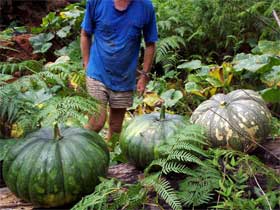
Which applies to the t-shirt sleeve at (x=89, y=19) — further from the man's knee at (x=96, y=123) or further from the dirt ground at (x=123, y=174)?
the dirt ground at (x=123, y=174)

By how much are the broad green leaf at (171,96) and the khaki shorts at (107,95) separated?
1.20 m

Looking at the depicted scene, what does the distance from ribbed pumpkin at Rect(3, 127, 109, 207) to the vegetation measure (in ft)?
0.32

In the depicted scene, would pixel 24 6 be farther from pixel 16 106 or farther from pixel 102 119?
pixel 16 106

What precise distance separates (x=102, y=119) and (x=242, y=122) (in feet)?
4.41

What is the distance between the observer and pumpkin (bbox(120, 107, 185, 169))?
8.76 ft

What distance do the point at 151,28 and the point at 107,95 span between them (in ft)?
2.26

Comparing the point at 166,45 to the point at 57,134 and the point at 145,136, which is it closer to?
the point at 145,136

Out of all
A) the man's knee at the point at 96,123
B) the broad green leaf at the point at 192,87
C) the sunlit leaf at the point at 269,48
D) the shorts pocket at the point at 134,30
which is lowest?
the man's knee at the point at 96,123

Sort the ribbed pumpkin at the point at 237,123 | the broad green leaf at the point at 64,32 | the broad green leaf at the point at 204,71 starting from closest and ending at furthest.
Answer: the ribbed pumpkin at the point at 237,123, the broad green leaf at the point at 204,71, the broad green leaf at the point at 64,32

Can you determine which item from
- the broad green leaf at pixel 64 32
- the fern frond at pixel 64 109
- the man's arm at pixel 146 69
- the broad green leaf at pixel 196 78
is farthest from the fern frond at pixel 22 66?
the broad green leaf at pixel 64 32

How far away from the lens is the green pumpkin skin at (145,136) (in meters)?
2.67

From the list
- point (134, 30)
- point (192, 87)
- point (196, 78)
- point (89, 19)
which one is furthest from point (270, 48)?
point (89, 19)

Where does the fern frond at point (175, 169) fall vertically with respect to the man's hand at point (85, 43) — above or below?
below

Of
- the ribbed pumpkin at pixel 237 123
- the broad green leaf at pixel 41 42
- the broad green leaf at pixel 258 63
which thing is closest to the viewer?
the ribbed pumpkin at pixel 237 123
